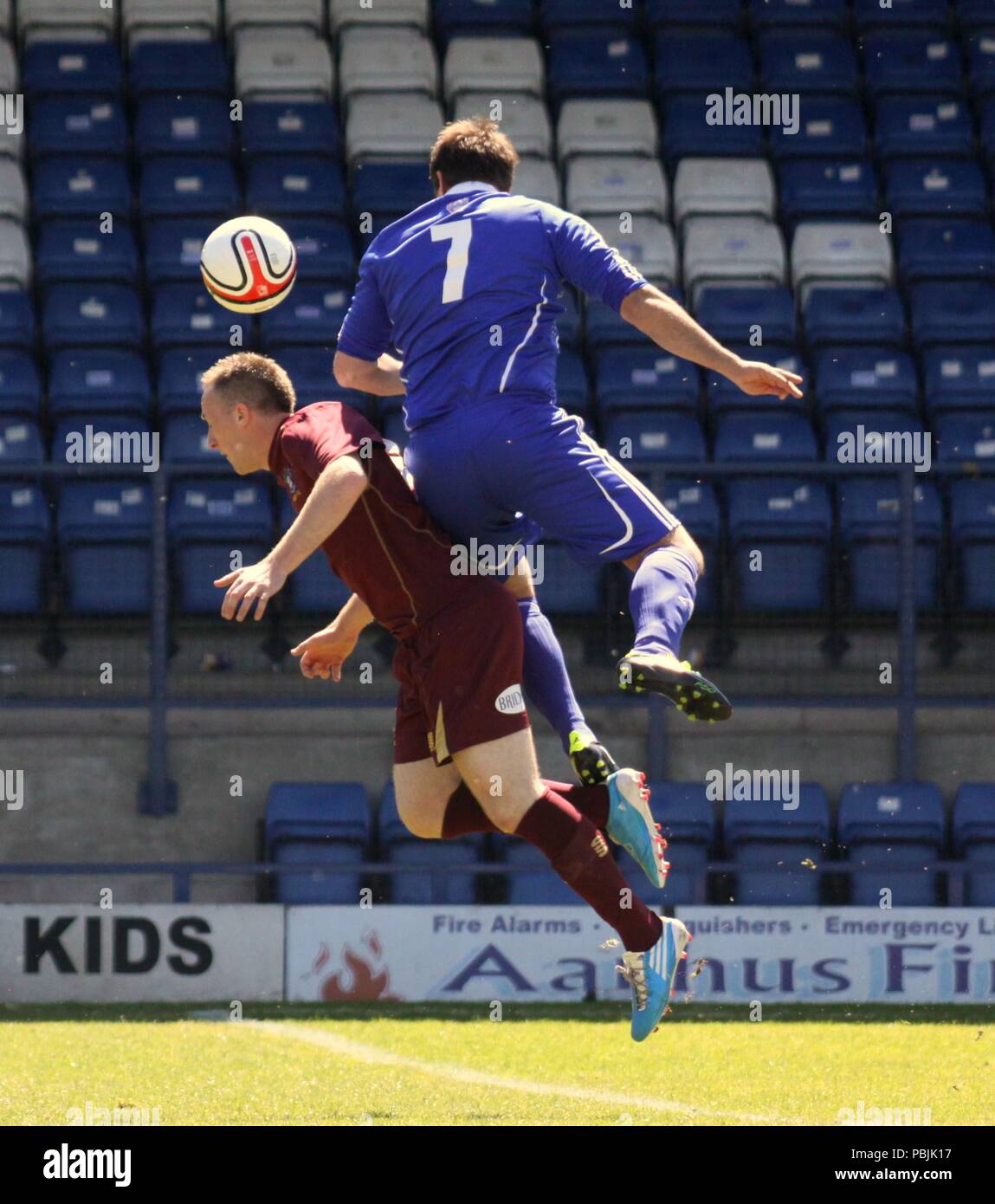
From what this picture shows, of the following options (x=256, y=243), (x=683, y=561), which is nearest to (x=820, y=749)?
(x=256, y=243)

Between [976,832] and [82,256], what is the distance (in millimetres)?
8001

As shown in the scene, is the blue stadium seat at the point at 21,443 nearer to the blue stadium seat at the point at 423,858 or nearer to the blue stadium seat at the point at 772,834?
the blue stadium seat at the point at 423,858

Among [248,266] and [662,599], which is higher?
[248,266]

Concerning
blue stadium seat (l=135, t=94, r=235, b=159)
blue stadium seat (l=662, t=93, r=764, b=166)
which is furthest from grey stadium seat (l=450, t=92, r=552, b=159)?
blue stadium seat (l=135, t=94, r=235, b=159)

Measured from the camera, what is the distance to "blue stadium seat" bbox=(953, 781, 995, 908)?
43.0 feet

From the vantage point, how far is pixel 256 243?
23.9ft

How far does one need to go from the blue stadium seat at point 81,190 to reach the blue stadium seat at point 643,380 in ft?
13.7

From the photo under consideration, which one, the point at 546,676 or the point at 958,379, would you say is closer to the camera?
the point at 546,676

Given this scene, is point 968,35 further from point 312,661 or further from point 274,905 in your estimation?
point 312,661

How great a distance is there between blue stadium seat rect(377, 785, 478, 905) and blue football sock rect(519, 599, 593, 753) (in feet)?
21.7

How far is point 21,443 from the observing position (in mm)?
13969

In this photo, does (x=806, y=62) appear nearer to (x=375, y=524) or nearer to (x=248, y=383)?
(x=248, y=383)

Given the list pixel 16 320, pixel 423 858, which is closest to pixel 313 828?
pixel 423 858
